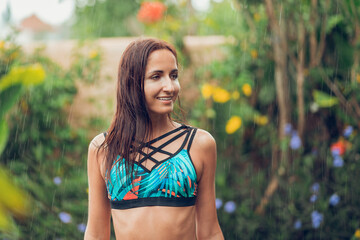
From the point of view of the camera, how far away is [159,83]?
5.14ft

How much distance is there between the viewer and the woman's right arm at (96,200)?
165 centimetres

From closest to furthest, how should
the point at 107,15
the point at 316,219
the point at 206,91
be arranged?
the point at 316,219 < the point at 206,91 < the point at 107,15

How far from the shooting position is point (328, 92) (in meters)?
3.98

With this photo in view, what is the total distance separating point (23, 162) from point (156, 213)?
9.20 feet

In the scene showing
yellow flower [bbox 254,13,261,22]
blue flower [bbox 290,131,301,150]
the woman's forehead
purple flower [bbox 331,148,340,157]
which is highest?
yellow flower [bbox 254,13,261,22]

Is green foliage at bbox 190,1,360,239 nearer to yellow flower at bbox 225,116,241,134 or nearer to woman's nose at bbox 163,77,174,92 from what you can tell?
yellow flower at bbox 225,116,241,134

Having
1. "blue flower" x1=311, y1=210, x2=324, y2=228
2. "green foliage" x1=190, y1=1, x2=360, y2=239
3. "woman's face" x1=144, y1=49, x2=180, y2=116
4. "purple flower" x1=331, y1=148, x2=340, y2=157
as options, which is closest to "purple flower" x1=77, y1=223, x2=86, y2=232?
"green foliage" x1=190, y1=1, x2=360, y2=239

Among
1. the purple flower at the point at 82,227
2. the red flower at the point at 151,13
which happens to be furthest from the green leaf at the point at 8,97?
the red flower at the point at 151,13

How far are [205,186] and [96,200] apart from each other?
0.43 meters

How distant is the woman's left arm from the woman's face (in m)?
0.19

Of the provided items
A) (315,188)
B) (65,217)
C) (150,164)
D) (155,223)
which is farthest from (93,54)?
(155,223)

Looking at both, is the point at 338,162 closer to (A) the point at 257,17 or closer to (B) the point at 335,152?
(B) the point at 335,152

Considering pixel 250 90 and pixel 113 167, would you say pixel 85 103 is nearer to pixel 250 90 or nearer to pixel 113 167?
pixel 250 90

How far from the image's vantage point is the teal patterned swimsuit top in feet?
5.05
